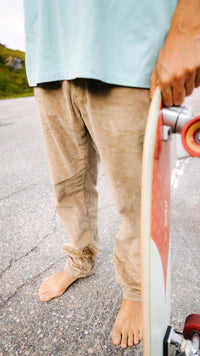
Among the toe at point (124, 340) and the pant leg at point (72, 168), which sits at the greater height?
the pant leg at point (72, 168)

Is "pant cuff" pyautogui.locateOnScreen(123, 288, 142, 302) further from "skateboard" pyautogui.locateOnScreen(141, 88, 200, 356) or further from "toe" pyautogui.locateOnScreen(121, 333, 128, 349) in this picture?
"skateboard" pyautogui.locateOnScreen(141, 88, 200, 356)

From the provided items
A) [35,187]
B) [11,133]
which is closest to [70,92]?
[35,187]

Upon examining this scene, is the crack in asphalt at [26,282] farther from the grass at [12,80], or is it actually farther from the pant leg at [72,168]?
the grass at [12,80]

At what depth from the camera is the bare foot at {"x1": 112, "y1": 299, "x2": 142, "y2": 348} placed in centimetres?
107

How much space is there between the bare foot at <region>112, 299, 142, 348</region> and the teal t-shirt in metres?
1.01

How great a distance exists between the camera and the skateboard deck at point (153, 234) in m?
0.59

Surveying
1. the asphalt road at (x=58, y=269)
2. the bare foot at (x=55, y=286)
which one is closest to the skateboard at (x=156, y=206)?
the asphalt road at (x=58, y=269)

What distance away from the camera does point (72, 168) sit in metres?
1.04

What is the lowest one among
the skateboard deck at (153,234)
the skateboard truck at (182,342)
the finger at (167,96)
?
the skateboard truck at (182,342)

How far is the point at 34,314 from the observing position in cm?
124

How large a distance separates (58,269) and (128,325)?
0.56 m

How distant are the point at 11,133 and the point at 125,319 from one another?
4.28m

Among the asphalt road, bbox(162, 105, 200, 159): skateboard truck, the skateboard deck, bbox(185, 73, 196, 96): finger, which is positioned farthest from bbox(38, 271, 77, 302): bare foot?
bbox(185, 73, 196, 96): finger

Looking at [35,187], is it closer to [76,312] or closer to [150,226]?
[76,312]
